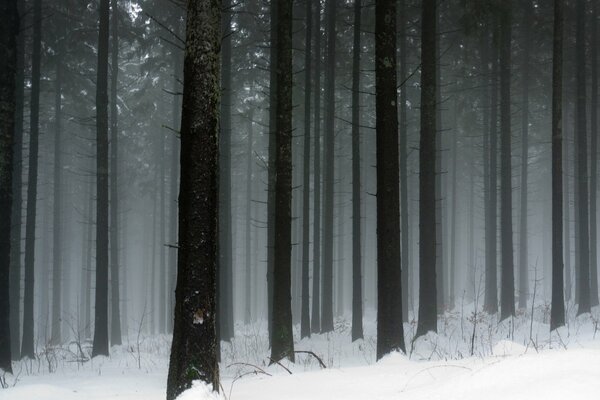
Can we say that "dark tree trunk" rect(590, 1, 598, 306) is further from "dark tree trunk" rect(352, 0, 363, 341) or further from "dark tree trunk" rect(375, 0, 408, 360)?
"dark tree trunk" rect(375, 0, 408, 360)

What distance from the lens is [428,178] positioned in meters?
12.6

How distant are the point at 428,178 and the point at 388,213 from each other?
4.57 m

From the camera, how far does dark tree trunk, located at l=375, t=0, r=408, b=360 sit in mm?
8359

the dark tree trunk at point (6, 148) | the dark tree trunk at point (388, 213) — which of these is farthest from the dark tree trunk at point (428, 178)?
the dark tree trunk at point (6, 148)

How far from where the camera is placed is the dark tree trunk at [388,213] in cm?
836

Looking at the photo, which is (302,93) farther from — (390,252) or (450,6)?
A: (390,252)

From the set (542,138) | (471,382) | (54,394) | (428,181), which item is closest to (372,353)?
(428,181)

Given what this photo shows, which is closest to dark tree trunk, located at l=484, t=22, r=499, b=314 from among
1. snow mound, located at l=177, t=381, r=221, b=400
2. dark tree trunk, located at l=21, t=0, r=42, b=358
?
dark tree trunk, located at l=21, t=0, r=42, b=358

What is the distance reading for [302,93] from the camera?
2008 cm

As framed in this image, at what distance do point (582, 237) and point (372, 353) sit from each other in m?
9.92

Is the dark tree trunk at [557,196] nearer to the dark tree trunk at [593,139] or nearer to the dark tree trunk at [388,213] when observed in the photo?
the dark tree trunk at [593,139]

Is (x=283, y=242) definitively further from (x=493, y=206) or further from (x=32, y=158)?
(x=493, y=206)

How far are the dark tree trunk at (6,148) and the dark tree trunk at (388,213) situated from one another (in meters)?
7.10

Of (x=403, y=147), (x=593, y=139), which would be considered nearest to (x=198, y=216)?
(x=403, y=147)
